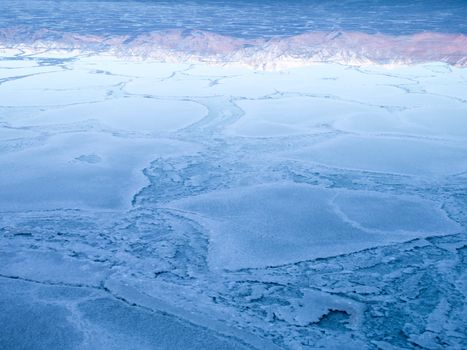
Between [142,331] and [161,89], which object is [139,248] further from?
[161,89]

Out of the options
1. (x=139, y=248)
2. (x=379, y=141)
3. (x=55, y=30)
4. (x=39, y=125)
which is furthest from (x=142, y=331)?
(x=55, y=30)

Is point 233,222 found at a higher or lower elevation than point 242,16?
lower

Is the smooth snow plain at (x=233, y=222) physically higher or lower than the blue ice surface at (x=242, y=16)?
lower

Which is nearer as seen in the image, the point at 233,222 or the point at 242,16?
the point at 233,222

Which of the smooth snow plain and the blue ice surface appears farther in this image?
the blue ice surface
